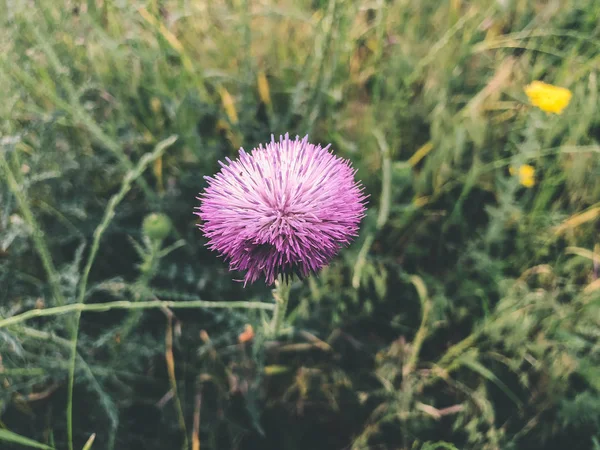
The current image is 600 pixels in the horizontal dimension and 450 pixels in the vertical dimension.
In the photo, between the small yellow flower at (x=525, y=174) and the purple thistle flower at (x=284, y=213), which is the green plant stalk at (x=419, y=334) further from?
the purple thistle flower at (x=284, y=213)

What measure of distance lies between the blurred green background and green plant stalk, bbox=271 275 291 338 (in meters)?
0.12

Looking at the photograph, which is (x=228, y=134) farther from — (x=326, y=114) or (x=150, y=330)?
(x=150, y=330)

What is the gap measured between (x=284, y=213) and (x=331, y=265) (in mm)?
636

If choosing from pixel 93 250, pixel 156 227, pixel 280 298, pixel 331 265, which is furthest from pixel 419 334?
pixel 93 250

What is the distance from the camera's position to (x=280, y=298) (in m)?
0.91

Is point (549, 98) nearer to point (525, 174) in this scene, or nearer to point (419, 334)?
point (525, 174)

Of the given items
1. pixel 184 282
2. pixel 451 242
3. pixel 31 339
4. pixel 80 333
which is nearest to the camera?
pixel 31 339

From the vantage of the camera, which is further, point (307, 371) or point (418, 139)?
point (418, 139)

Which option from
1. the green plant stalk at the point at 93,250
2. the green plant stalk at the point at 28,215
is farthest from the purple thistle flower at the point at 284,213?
the green plant stalk at the point at 28,215

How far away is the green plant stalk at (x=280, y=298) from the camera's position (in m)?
0.90

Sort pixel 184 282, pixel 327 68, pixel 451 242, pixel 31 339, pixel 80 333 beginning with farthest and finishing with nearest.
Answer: pixel 327 68 → pixel 451 242 → pixel 184 282 → pixel 80 333 → pixel 31 339

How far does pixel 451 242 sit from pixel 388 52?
2.55 ft

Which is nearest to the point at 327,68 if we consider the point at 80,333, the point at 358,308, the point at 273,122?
the point at 273,122

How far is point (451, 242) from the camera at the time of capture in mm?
1575
